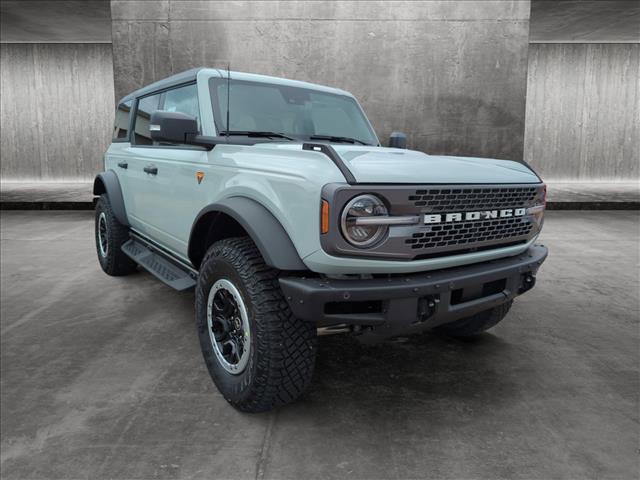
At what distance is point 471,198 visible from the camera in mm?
2270

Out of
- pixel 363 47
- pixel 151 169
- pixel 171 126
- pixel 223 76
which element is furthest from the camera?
pixel 363 47

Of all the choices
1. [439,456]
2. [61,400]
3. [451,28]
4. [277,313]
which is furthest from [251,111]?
[451,28]

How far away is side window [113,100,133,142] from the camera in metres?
4.62

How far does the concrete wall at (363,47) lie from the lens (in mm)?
8688

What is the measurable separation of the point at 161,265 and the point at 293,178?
198cm

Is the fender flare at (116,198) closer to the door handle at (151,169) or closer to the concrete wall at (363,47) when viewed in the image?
the door handle at (151,169)

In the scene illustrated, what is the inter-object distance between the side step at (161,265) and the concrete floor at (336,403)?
1.30 feet

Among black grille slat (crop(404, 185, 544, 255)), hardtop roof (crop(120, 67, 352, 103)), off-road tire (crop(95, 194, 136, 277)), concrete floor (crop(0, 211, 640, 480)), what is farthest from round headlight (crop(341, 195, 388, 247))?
off-road tire (crop(95, 194, 136, 277))

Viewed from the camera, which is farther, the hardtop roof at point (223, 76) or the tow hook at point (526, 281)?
the hardtop roof at point (223, 76)

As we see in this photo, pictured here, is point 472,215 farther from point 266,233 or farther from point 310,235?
point 266,233

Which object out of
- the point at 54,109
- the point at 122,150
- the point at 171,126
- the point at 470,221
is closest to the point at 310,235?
the point at 470,221

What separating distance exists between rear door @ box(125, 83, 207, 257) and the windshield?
213mm

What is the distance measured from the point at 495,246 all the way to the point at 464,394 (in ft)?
2.60

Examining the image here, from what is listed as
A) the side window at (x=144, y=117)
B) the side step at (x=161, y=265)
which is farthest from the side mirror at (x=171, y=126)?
the side window at (x=144, y=117)
